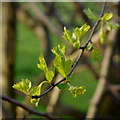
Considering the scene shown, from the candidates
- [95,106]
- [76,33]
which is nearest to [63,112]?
[95,106]

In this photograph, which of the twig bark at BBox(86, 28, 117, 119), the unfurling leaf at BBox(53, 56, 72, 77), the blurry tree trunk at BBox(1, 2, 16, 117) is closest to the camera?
the unfurling leaf at BBox(53, 56, 72, 77)

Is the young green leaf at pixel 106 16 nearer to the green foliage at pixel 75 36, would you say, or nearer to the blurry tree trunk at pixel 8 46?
the green foliage at pixel 75 36

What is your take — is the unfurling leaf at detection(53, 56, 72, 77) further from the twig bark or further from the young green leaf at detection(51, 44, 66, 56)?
the twig bark

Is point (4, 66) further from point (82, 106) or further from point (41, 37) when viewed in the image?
point (82, 106)

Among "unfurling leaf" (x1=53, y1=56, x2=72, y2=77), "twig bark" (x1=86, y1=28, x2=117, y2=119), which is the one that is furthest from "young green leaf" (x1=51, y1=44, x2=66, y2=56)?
"twig bark" (x1=86, y1=28, x2=117, y2=119)

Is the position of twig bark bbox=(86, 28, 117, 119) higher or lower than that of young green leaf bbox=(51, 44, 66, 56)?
lower

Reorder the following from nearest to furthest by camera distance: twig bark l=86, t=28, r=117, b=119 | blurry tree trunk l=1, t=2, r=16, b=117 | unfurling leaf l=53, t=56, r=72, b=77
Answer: unfurling leaf l=53, t=56, r=72, b=77, twig bark l=86, t=28, r=117, b=119, blurry tree trunk l=1, t=2, r=16, b=117

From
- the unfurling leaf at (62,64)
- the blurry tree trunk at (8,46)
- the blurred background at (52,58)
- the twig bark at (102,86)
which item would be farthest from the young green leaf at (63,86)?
the blurry tree trunk at (8,46)
